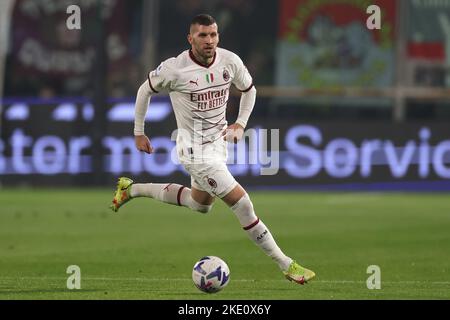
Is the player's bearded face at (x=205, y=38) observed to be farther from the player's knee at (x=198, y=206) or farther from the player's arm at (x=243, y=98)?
the player's knee at (x=198, y=206)

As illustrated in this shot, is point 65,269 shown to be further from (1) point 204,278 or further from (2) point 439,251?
(2) point 439,251

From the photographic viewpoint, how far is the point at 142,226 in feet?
56.5

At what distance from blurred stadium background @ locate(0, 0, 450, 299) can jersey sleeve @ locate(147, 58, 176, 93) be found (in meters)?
5.59

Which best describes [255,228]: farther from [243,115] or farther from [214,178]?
[243,115]

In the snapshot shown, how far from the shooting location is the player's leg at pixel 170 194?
11484 millimetres

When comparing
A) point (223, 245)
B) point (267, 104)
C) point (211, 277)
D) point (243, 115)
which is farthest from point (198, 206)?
point (267, 104)

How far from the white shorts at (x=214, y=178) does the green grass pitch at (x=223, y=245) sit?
0.83 metres

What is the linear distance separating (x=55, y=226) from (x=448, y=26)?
1084 cm

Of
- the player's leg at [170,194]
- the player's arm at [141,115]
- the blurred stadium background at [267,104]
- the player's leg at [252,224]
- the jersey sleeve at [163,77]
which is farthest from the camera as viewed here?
the blurred stadium background at [267,104]

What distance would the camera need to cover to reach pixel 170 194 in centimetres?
1175

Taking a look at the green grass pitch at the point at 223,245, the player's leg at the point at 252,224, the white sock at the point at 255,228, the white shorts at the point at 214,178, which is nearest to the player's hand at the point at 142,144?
the white shorts at the point at 214,178

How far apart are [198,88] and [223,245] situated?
4.18 m

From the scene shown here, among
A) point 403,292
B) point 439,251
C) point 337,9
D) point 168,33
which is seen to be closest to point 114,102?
point 168,33

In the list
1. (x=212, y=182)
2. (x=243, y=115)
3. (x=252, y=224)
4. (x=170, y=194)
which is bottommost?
(x=252, y=224)
